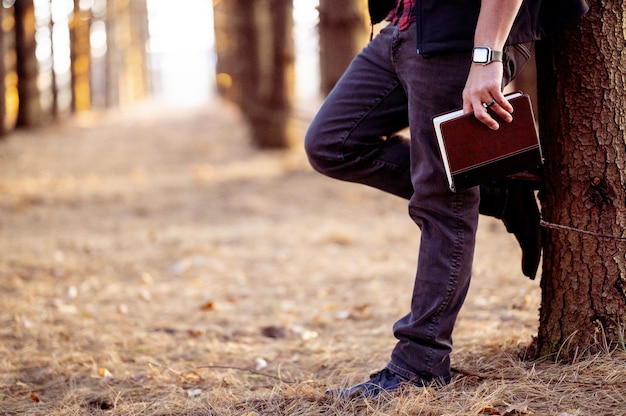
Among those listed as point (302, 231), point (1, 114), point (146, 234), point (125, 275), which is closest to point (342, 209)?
point (302, 231)

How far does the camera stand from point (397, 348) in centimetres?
222

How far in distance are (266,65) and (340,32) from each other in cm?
422

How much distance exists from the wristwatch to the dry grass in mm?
1043

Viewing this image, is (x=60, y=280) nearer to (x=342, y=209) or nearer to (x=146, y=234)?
(x=146, y=234)

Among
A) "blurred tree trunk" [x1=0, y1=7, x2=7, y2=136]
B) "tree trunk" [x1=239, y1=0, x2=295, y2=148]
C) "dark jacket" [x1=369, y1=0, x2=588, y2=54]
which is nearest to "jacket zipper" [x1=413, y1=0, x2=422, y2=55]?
"dark jacket" [x1=369, y1=0, x2=588, y2=54]

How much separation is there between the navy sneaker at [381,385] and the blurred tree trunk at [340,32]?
584cm

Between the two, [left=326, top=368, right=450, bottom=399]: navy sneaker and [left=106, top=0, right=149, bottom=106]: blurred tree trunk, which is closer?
[left=326, top=368, right=450, bottom=399]: navy sneaker

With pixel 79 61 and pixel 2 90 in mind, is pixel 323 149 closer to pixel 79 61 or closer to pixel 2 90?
pixel 2 90

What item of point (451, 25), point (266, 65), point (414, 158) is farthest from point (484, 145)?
point (266, 65)

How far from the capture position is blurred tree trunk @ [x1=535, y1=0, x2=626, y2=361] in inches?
85.0

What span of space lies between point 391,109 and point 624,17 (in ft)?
2.76

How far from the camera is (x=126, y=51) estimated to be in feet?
96.6

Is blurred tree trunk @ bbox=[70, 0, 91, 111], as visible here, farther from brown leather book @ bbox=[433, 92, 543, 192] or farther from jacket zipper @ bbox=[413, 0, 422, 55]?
brown leather book @ bbox=[433, 92, 543, 192]

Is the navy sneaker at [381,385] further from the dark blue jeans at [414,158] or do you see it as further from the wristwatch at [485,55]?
the wristwatch at [485,55]
